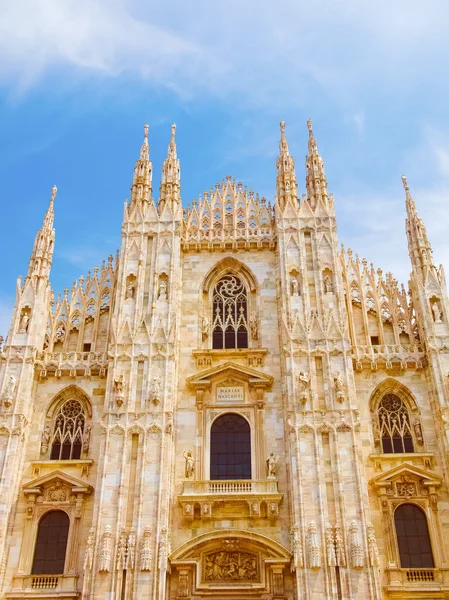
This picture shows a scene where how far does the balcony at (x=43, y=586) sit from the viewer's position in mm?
19344

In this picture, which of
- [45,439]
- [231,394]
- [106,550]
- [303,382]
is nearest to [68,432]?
[45,439]

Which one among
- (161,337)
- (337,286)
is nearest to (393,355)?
(337,286)

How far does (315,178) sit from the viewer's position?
26984 mm

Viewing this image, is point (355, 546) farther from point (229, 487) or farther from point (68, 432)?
point (68, 432)

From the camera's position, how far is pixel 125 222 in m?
26.0

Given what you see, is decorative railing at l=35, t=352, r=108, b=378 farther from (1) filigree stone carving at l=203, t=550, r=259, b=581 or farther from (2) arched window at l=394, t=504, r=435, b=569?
(2) arched window at l=394, t=504, r=435, b=569

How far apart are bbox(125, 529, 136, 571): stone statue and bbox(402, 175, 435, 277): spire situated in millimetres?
13749

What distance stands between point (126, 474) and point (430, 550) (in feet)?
31.5

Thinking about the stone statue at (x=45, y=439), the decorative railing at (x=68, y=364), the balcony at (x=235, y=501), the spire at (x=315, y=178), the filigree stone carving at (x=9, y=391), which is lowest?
the balcony at (x=235, y=501)

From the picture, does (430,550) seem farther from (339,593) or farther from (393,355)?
(393,355)

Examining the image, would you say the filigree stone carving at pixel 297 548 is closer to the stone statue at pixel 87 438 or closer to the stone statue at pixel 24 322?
the stone statue at pixel 87 438

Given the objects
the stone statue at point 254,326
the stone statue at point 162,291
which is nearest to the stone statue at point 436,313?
the stone statue at point 254,326

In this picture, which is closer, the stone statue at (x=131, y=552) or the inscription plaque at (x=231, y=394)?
the stone statue at (x=131, y=552)

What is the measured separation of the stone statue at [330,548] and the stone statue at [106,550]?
6.39 meters
